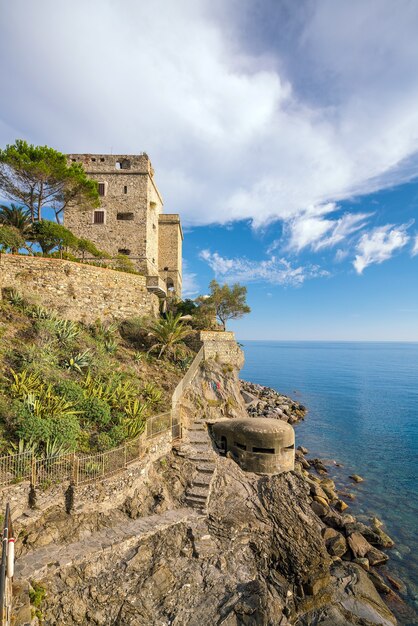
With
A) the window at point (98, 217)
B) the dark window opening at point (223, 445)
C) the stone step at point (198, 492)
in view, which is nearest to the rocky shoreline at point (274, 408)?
the dark window opening at point (223, 445)

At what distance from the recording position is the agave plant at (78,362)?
604 inches

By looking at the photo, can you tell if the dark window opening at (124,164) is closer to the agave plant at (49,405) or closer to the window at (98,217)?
the window at (98,217)

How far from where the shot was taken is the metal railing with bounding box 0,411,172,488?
961 centimetres

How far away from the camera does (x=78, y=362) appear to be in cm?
1564

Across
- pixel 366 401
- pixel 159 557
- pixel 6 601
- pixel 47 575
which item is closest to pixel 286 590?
pixel 159 557

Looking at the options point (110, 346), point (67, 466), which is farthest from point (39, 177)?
point (67, 466)

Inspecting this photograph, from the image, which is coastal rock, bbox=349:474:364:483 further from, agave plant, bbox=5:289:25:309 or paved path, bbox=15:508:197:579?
agave plant, bbox=5:289:25:309

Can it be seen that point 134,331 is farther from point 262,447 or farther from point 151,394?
point 262,447

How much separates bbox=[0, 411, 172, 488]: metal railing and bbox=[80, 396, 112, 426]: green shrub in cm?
151

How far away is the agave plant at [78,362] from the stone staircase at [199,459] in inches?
252

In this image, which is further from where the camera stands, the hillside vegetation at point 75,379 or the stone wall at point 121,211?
the stone wall at point 121,211

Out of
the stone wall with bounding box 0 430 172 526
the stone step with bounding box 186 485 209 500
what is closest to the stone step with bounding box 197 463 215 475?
the stone step with bounding box 186 485 209 500

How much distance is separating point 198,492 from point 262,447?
5.01m

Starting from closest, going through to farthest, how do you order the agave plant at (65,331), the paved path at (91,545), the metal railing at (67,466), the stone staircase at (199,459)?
the paved path at (91,545) → the metal railing at (67,466) → the stone staircase at (199,459) → the agave plant at (65,331)
